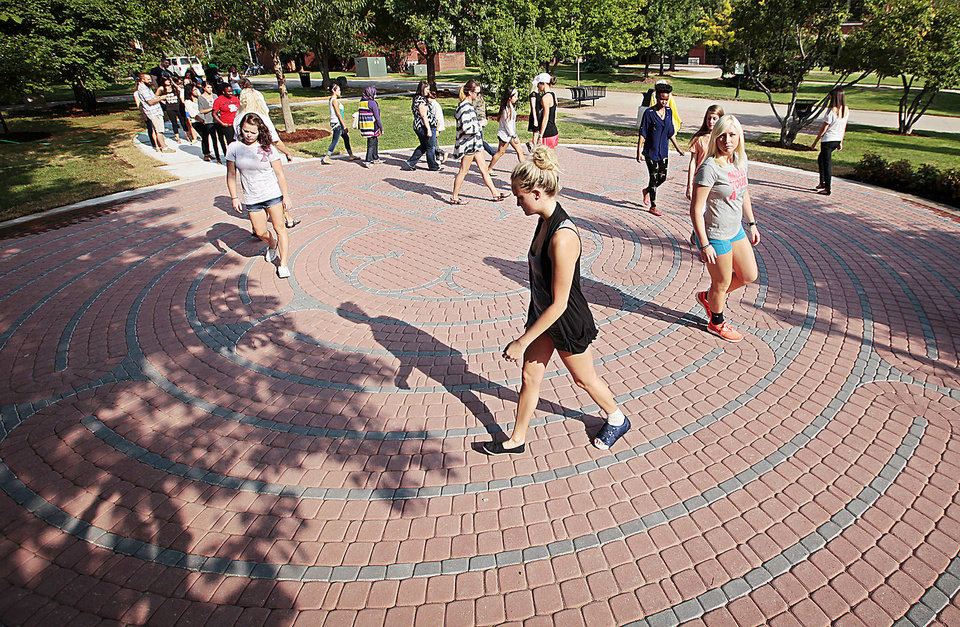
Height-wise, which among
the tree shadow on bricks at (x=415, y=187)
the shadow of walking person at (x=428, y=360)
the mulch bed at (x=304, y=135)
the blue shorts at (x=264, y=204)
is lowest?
the shadow of walking person at (x=428, y=360)

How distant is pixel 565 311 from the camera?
10.7 feet

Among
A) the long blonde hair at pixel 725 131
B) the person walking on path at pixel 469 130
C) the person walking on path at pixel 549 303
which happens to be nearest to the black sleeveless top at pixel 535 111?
the person walking on path at pixel 469 130

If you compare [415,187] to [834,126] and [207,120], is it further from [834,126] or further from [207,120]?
[834,126]

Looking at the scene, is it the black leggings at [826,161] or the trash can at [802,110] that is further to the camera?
the trash can at [802,110]

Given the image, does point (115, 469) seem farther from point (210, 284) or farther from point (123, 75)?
point (123, 75)

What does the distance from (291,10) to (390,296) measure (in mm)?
11784

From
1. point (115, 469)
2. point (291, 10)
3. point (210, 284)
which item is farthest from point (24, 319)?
point (291, 10)

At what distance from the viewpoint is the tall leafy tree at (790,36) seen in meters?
13.7

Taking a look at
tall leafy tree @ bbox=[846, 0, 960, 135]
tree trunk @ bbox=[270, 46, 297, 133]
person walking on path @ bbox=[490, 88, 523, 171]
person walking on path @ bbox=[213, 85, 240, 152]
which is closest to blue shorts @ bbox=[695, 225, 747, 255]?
person walking on path @ bbox=[490, 88, 523, 171]

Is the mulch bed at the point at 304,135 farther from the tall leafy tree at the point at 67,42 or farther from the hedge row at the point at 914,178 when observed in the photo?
the hedge row at the point at 914,178

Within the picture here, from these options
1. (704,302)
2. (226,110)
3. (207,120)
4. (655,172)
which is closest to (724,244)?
(704,302)

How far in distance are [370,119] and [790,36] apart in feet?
38.9

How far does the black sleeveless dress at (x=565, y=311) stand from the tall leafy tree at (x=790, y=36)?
1524 centimetres

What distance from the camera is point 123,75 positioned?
19.1 m
